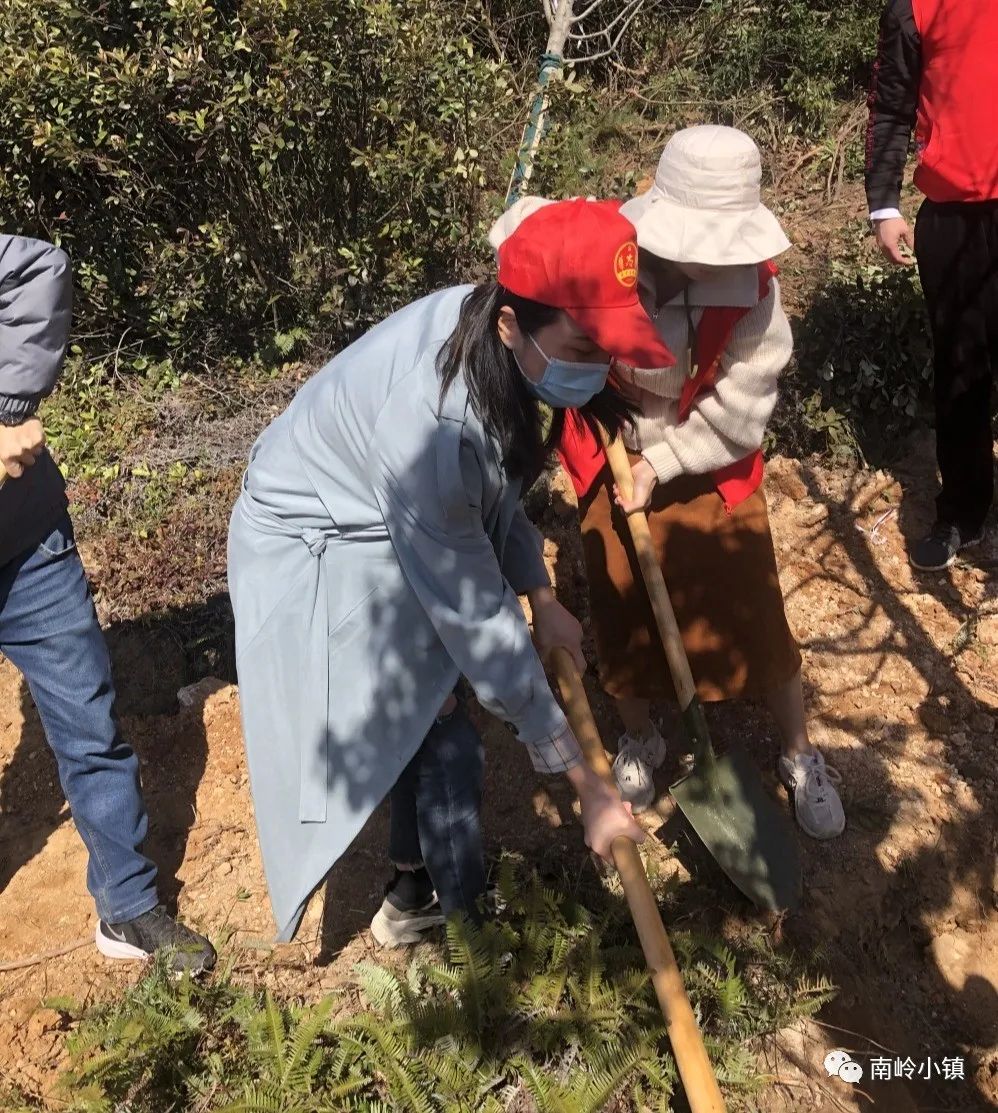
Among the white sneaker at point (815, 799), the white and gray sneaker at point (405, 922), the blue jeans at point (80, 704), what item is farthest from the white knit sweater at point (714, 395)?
the blue jeans at point (80, 704)

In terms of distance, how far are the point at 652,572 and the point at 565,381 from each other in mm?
968

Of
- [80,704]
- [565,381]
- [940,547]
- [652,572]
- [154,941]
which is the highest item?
[565,381]

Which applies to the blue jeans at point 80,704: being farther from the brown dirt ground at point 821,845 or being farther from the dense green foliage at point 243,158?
the dense green foliage at point 243,158

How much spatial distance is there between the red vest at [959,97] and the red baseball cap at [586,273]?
1991 mm

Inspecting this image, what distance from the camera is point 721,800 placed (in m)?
2.71

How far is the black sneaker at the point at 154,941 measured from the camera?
2633 millimetres

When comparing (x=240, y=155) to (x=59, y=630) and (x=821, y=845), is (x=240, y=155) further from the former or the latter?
(x=821, y=845)

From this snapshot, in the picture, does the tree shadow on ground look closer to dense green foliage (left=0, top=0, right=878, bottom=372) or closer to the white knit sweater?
the white knit sweater

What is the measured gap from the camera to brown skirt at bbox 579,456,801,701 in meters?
2.69

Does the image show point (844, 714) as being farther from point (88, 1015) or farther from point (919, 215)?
point (88, 1015)

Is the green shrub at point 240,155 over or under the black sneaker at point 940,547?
over

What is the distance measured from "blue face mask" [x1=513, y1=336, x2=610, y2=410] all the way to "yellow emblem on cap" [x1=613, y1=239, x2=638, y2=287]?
0.16m

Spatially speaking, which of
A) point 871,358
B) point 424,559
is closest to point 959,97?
point 871,358

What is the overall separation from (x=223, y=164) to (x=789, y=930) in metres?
4.12
